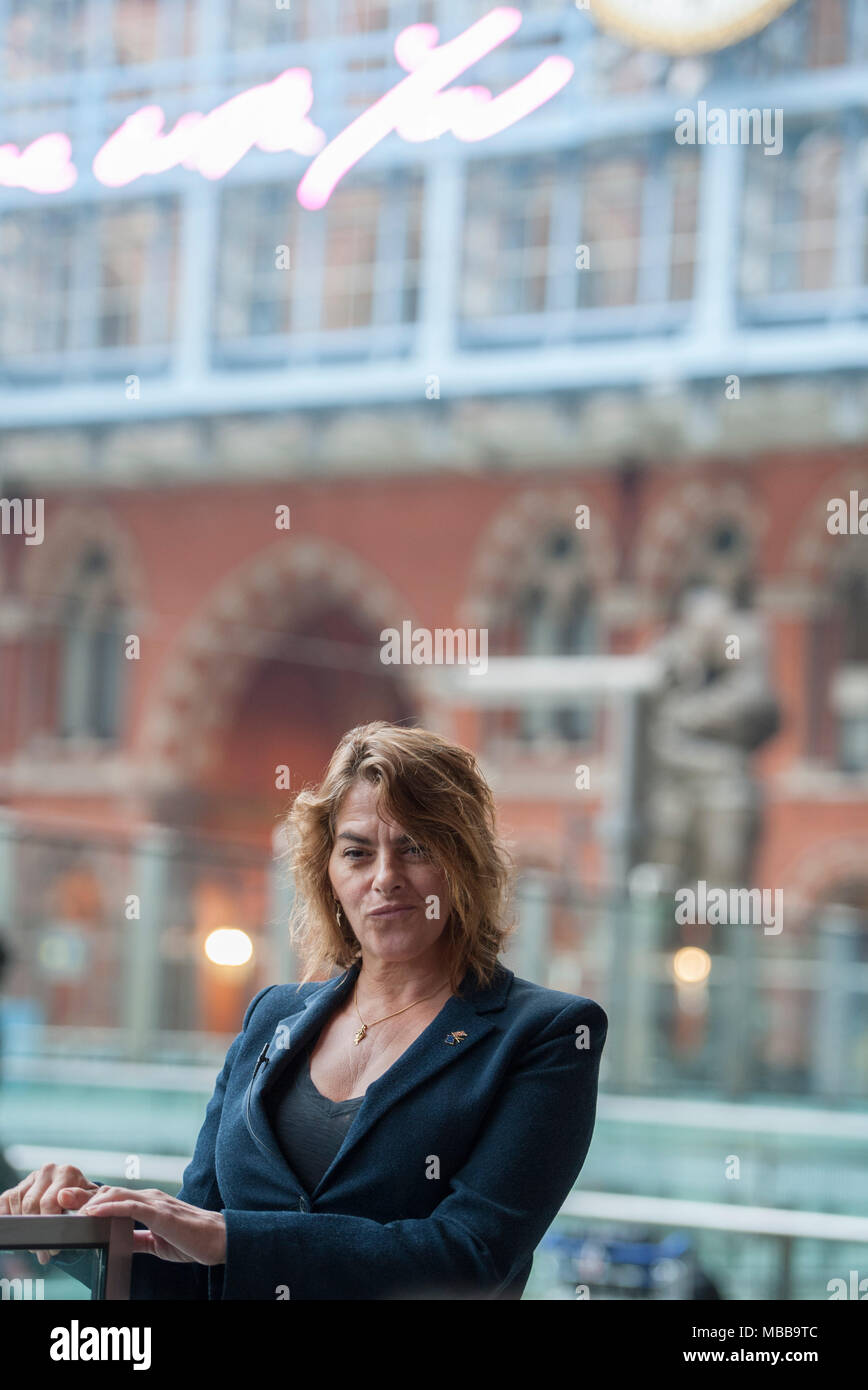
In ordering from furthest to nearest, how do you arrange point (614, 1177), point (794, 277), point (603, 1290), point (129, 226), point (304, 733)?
point (304, 733)
point (129, 226)
point (794, 277)
point (614, 1177)
point (603, 1290)

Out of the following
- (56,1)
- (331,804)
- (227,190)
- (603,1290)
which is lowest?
(603,1290)

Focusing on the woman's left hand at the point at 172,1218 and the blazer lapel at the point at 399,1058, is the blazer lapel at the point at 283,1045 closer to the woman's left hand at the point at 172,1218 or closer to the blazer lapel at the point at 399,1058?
the blazer lapel at the point at 399,1058

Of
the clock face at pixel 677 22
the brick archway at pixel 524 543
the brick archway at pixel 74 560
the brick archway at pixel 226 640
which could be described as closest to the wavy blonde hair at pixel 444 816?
the clock face at pixel 677 22

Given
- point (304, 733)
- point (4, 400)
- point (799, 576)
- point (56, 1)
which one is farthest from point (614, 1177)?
point (304, 733)

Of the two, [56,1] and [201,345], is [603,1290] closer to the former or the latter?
[201,345]

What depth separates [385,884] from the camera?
1.67 m

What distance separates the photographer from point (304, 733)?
20.3 meters

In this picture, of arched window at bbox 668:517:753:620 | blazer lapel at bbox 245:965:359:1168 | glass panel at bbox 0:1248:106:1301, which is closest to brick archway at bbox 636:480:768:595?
arched window at bbox 668:517:753:620

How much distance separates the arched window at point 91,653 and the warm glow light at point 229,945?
1041cm

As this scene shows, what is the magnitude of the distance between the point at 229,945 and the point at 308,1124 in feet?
16.6

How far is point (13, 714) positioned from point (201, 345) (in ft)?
14.5

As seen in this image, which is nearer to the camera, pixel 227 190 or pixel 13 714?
pixel 227 190

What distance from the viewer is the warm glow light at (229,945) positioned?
6.71 metres

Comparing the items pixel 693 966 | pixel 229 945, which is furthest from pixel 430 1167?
pixel 693 966
